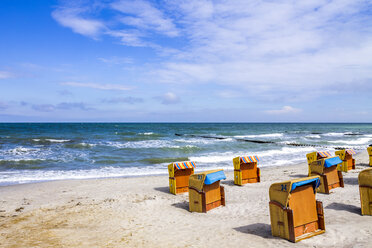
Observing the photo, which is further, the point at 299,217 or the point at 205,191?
the point at 205,191

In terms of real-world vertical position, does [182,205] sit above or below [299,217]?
below

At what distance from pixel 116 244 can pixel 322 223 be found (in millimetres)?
4837

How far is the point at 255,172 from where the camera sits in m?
13.3

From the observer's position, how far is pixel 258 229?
6.88 metres

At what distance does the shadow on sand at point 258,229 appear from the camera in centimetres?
651

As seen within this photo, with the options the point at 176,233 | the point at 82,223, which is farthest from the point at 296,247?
the point at 82,223

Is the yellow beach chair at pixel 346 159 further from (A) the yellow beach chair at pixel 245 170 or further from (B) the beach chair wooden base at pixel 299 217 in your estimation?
(B) the beach chair wooden base at pixel 299 217

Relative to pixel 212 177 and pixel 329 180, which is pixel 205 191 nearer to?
pixel 212 177

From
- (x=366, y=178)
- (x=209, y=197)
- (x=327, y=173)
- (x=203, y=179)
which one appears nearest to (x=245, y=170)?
(x=327, y=173)

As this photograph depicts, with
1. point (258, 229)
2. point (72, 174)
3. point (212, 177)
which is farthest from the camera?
point (72, 174)

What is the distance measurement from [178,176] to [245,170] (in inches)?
136

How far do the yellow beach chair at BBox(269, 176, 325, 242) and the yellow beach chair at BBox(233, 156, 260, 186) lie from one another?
20.1 feet

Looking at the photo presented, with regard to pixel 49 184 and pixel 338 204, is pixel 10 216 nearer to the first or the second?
pixel 49 184

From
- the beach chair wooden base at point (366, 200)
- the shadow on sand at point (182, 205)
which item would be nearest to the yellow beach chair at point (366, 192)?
the beach chair wooden base at point (366, 200)
